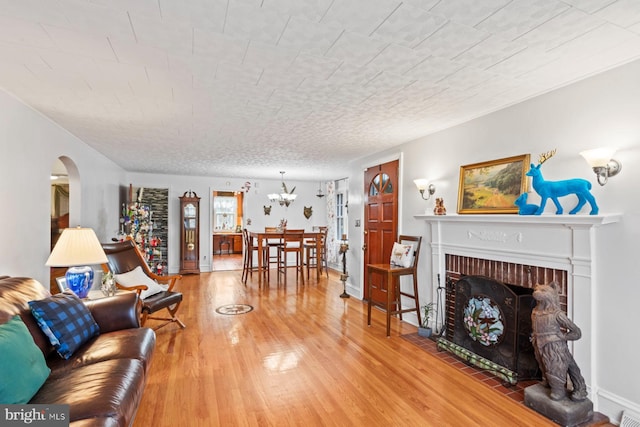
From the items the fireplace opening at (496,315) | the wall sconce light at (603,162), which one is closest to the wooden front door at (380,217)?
the fireplace opening at (496,315)

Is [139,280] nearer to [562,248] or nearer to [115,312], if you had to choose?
[115,312]

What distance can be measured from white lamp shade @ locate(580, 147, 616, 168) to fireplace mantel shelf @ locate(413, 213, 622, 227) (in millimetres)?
354

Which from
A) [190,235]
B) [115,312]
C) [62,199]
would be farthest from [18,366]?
[190,235]

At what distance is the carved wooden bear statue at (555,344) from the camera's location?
2.19m

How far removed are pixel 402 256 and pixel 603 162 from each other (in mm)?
2222

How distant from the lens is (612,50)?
1.94m

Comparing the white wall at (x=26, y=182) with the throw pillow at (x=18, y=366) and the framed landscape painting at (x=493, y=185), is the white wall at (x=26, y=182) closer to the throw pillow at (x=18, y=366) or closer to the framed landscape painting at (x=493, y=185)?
the throw pillow at (x=18, y=366)

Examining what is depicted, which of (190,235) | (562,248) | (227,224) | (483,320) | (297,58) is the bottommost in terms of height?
(483,320)

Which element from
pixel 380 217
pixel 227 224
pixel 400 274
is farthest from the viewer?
pixel 227 224

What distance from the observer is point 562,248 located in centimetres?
242

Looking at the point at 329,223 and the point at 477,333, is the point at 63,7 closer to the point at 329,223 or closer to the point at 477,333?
the point at 477,333

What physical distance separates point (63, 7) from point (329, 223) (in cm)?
754

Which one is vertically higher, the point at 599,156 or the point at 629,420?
the point at 599,156

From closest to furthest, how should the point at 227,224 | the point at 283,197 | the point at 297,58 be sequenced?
the point at 297,58 < the point at 283,197 < the point at 227,224
